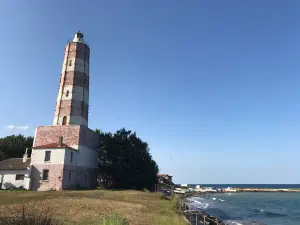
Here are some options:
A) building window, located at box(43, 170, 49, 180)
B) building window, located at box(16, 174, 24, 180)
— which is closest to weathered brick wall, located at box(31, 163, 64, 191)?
building window, located at box(43, 170, 49, 180)

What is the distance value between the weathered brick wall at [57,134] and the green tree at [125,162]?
Answer: 7.46 metres

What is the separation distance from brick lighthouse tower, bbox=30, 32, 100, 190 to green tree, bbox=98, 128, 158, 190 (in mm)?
1782

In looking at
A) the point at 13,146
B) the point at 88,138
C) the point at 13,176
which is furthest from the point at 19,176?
the point at 13,146

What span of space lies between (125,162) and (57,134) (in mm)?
11376

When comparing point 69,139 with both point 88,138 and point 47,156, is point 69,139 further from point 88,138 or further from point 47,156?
point 88,138

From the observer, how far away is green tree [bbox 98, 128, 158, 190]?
146 ft

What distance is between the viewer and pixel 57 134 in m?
40.0

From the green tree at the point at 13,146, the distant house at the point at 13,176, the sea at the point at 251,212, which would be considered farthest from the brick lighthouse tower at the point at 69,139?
the sea at the point at 251,212

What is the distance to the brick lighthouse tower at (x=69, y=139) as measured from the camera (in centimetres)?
3703

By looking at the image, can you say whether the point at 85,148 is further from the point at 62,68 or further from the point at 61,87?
the point at 62,68

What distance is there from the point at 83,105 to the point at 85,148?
6.22 meters

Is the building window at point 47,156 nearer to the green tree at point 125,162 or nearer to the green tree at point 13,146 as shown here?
the green tree at point 125,162

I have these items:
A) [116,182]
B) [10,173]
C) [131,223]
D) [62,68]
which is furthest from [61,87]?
[131,223]

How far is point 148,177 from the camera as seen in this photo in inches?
1884
